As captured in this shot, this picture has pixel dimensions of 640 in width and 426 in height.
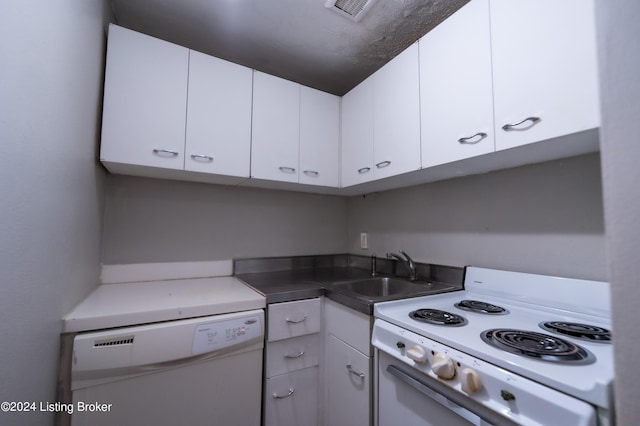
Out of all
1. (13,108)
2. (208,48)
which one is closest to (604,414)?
(13,108)

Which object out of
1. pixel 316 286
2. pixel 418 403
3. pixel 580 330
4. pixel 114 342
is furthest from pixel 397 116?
pixel 114 342

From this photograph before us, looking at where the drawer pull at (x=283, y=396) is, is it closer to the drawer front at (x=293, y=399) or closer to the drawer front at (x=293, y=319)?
the drawer front at (x=293, y=399)

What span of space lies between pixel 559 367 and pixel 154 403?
52.8 inches

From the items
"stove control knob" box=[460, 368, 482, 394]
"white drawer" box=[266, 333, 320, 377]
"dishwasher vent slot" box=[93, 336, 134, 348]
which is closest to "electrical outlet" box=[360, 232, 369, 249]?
"white drawer" box=[266, 333, 320, 377]

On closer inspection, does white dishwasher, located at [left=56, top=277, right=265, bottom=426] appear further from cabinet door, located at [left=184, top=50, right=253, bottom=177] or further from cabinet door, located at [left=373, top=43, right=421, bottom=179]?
cabinet door, located at [left=373, top=43, right=421, bottom=179]

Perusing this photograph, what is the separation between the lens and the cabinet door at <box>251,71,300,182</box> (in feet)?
4.94

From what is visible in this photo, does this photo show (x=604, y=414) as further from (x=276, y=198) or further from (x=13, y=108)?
(x=276, y=198)

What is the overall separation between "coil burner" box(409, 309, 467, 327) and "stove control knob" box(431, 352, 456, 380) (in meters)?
0.19

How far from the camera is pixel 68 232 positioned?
923mm

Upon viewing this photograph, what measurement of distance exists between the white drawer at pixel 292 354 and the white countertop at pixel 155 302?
240mm

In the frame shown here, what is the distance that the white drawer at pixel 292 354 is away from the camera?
1.25 meters

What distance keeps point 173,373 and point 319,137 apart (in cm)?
147

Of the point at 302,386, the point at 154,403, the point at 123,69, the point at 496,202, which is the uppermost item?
the point at 123,69

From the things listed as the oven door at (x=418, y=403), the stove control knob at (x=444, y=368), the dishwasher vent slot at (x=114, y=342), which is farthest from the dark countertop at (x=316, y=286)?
the dishwasher vent slot at (x=114, y=342)
